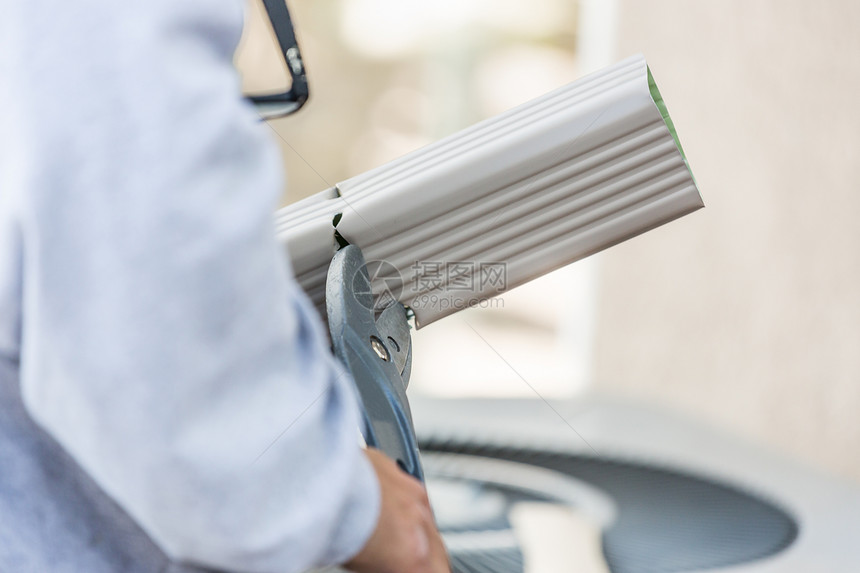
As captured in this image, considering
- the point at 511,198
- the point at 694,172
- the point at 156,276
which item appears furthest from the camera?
the point at 694,172

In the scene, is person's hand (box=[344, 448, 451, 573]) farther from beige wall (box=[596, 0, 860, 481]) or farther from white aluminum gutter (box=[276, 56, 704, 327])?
beige wall (box=[596, 0, 860, 481])

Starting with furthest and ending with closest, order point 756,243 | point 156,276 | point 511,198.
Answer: point 756,243 → point 511,198 → point 156,276

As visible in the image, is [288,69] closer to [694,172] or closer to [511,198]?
[511,198]

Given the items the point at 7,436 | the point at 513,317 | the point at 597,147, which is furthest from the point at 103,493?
the point at 513,317

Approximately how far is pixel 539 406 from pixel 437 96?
1682mm

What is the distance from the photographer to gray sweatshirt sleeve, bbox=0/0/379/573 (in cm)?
27

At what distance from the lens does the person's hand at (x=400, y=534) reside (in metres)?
0.34

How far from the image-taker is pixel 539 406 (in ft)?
5.02

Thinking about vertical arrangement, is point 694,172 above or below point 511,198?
below

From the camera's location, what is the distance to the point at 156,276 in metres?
0.27

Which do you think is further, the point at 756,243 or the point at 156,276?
the point at 756,243

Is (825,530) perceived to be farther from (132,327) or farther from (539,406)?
(132,327)

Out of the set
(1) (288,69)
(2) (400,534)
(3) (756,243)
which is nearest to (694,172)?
(3) (756,243)

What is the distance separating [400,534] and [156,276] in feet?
0.49
